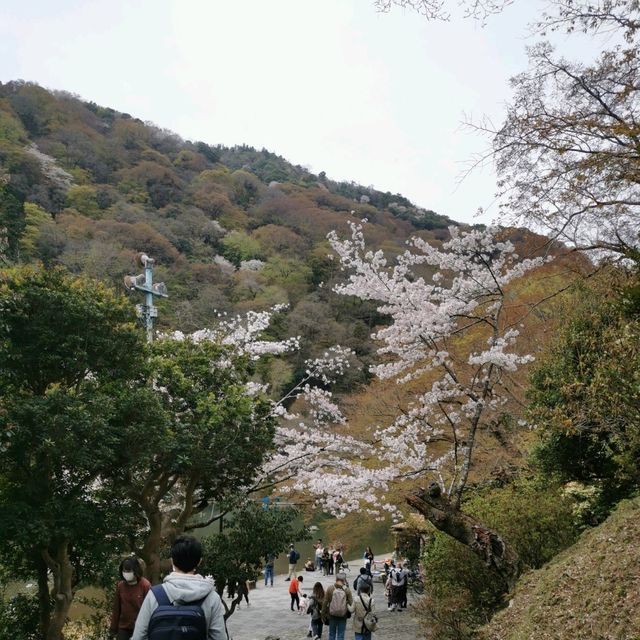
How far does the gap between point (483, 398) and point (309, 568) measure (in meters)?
13.8

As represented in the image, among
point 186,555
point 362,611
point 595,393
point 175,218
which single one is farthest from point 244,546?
point 175,218

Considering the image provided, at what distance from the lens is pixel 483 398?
26.5ft

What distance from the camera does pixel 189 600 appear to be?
2449 mm

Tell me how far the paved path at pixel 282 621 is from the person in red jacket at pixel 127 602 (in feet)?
18.6

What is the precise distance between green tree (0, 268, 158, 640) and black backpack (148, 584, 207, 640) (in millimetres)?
4697

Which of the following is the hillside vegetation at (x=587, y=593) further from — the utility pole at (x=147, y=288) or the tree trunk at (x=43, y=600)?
the utility pole at (x=147, y=288)

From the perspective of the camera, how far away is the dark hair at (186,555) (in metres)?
2.58

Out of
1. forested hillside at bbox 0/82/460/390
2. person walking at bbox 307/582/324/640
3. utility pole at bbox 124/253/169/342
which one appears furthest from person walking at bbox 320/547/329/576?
forested hillside at bbox 0/82/460/390

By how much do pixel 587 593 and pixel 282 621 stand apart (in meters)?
9.19

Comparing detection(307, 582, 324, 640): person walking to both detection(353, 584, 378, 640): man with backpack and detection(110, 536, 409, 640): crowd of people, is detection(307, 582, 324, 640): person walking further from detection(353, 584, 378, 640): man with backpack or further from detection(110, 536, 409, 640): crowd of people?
detection(353, 584, 378, 640): man with backpack

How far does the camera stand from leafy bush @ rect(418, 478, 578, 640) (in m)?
7.12

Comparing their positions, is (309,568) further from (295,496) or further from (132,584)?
(132,584)

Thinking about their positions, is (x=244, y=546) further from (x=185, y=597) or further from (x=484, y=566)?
(x=185, y=597)

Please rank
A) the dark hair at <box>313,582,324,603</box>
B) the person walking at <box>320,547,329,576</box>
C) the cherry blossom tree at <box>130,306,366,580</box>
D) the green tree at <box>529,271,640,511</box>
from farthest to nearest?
the person walking at <box>320,547,329,576</box>, the dark hair at <box>313,582,324,603</box>, the cherry blossom tree at <box>130,306,366,580</box>, the green tree at <box>529,271,640,511</box>
